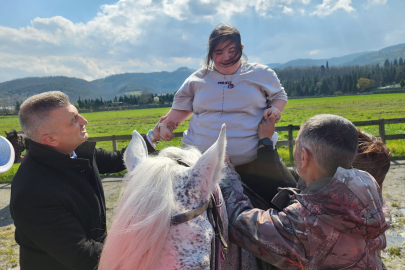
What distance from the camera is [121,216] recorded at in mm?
1053

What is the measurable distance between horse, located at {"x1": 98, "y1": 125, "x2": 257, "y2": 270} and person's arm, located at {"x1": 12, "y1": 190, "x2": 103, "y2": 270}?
584 mm

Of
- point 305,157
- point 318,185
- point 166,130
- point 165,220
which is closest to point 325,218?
point 318,185

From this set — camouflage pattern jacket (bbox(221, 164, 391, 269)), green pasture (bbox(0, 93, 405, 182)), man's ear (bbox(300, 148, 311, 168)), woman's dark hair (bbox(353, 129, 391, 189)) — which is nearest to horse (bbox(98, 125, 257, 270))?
camouflage pattern jacket (bbox(221, 164, 391, 269))

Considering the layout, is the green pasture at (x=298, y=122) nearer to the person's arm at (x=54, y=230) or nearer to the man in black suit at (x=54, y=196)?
the man in black suit at (x=54, y=196)

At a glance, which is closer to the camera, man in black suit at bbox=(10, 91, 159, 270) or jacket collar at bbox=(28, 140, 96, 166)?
man in black suit at bbox=(10, 91, 159, 270)

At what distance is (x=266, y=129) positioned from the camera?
6.28 feet

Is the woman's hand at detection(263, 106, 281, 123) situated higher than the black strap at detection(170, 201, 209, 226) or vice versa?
the woman's hand at detection(263, 106, 281, 123)

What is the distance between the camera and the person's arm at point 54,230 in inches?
60.4

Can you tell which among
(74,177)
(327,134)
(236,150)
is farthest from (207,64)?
(74,177)

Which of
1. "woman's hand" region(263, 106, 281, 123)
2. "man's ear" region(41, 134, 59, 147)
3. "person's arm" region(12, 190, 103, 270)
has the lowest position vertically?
"person's arm" region(12, 190, 103, 270)

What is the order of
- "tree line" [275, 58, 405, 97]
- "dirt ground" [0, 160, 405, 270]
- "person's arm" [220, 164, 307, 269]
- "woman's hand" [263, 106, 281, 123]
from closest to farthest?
"person's arm" [220, 164, 307, 269] → "woman's hand" [263, 106, 281, 123] → "dirt ground" [0, 160, 405, 270] → "tree line" [275, 58, 405, 97]

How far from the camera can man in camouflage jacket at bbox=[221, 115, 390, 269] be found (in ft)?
4.00

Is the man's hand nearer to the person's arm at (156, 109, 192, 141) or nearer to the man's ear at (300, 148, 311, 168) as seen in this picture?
the man's ear at (300, 148, 311, 168)

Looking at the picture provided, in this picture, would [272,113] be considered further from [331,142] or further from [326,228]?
[326,228]
